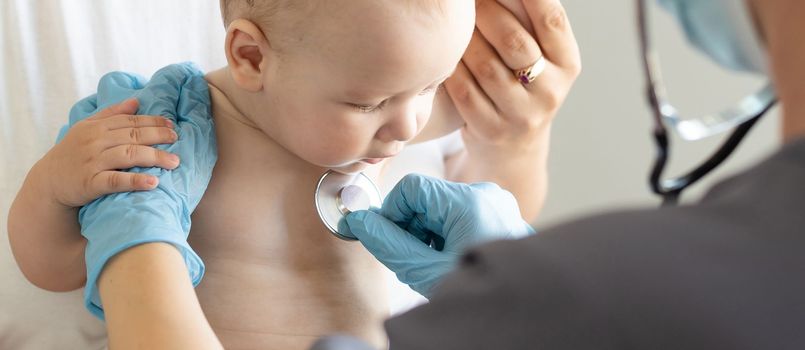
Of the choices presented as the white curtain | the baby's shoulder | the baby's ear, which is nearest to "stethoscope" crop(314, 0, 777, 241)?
the baby's ear

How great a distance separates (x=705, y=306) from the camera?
47 centimetres

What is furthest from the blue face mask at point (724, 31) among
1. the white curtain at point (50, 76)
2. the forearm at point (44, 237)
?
the white curtain at point (50, 76)

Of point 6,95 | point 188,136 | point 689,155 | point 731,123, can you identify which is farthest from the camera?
point 689,155

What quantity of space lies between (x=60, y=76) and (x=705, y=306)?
3.22ft

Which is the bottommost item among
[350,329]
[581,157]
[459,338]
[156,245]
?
[581,157]

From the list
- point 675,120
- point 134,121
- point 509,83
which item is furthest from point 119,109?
point 675,120

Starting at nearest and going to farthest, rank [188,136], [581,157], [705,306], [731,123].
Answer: [705,306]
[731,123]
[188,136]
[581,157]

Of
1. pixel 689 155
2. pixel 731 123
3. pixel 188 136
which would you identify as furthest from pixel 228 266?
pixel 689 155

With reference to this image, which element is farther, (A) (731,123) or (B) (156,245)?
(B) (156,245)

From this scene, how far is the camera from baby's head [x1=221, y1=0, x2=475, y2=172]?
97 cm

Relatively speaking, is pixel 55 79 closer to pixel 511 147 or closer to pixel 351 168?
pixel 351 168

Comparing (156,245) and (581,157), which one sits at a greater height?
(156,245)

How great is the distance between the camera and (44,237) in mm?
1042

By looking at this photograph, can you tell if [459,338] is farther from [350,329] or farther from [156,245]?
[350,329]
